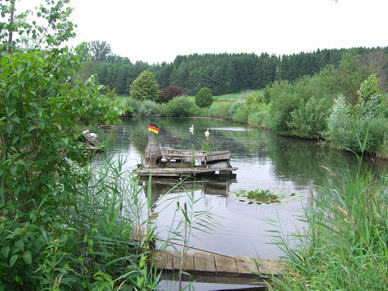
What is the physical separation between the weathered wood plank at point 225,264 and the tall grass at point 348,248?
1.19 metres

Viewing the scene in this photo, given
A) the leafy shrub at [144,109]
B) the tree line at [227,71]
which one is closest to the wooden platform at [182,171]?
the leafy shrub at [144,109]

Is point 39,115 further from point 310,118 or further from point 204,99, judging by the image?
point 204,99

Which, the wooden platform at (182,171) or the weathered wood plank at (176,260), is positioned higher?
the weathered wood plank at (176,260)

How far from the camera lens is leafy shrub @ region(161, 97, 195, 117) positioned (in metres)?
66.3

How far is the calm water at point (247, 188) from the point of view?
360 inches

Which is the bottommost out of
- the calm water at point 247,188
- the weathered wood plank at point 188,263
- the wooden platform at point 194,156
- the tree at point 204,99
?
the calm water at point 247,188

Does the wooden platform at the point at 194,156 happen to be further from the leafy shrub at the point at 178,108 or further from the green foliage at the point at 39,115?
the leafy shrub at the point at 178,108

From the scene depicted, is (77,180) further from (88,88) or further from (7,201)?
(88,88)

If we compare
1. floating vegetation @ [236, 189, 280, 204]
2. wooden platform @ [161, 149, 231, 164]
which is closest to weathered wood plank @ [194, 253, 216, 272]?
floating vegetation @ [236, 189, 280, 204]

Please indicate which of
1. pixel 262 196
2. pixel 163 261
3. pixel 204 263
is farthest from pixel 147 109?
pixel 163 261

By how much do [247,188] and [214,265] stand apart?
1052 centimetres

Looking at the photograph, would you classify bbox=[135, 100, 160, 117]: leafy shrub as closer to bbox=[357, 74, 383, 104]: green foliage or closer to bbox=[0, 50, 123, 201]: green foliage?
bbox=[357, 74, 383, 104]: green foliage

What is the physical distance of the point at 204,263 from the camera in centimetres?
598

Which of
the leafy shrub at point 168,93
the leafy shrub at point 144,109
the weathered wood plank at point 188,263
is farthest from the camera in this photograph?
the leafy shrub at point 168,93
